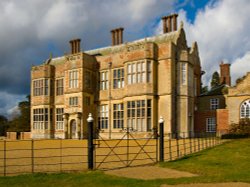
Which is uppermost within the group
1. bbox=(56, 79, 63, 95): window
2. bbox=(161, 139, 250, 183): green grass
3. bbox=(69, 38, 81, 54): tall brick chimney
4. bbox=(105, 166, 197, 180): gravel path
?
bbox=(69, 38, 81, 54): tall brick chimney

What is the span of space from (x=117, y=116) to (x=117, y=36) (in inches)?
450

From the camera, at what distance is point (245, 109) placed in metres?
32.5

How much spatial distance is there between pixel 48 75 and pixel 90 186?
1345 inches

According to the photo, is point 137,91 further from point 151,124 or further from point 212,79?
point 212,79

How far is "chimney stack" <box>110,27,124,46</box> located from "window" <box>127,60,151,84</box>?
8570 mm

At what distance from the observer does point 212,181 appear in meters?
10.3

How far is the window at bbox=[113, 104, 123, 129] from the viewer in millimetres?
35312

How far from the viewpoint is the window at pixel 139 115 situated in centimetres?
3252

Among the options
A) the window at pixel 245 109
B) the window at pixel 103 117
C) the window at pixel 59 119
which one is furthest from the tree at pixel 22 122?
the window at pixel 245 109

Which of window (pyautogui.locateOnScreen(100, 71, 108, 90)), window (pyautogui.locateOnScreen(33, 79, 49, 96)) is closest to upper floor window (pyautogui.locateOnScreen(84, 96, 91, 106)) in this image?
window (pyautogui.locateOnScreen(100, 71, 108, 90))

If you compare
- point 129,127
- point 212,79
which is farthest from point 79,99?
point 212,79

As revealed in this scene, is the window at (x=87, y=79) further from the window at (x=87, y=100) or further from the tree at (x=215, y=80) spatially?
the tree at (x=215, y=80)

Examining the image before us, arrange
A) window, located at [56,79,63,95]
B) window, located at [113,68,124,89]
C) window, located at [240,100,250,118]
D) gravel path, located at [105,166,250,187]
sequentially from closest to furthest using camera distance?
gravel path, located at [105,166,250,187], window, located at [240,100,250,118], window, located at [113,68,124,89], window, located at [56,79,63,95]

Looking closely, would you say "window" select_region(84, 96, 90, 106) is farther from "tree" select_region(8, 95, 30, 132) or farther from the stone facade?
"tree" select_region(8, 95, 30, 132)
